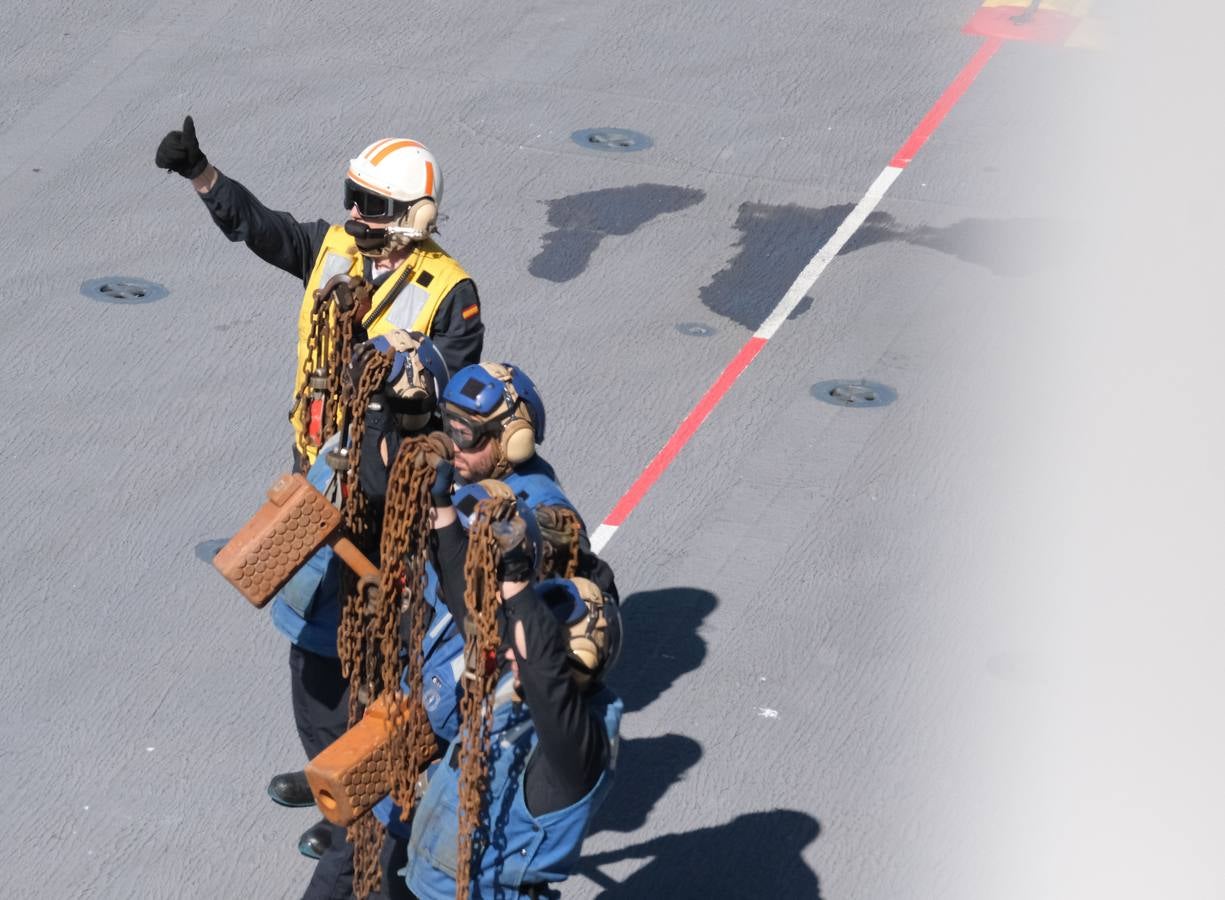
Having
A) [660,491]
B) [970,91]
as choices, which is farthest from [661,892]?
[970,91]

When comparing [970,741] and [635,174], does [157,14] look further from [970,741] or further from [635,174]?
[970,741]

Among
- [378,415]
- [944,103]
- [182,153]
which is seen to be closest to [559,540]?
[378,415]

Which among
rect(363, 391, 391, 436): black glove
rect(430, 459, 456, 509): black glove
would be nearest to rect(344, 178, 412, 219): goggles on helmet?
rect(363, 391, 391, 436): black glove

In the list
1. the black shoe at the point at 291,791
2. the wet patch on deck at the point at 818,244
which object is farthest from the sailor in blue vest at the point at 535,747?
the wet patch on deck at the point at 818,244

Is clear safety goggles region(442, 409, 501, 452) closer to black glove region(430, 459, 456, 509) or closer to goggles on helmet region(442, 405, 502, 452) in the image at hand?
goggles on helmet region(442, 405, 502, 452)

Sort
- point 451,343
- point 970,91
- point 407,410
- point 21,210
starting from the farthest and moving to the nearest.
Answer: point 970,91 < point 21,210 < point 451,343 < point 407,410

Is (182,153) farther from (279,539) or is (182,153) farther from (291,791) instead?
(291,791)

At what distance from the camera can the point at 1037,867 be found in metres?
6.62

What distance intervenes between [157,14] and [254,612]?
21.6 ft

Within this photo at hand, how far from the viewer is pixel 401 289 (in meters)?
7.09

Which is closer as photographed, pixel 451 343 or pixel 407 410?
pixel 407 410

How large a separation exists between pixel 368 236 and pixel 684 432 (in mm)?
2609

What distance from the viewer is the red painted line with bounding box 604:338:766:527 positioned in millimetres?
8688

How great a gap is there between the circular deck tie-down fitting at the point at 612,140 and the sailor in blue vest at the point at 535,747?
6.87 meters
